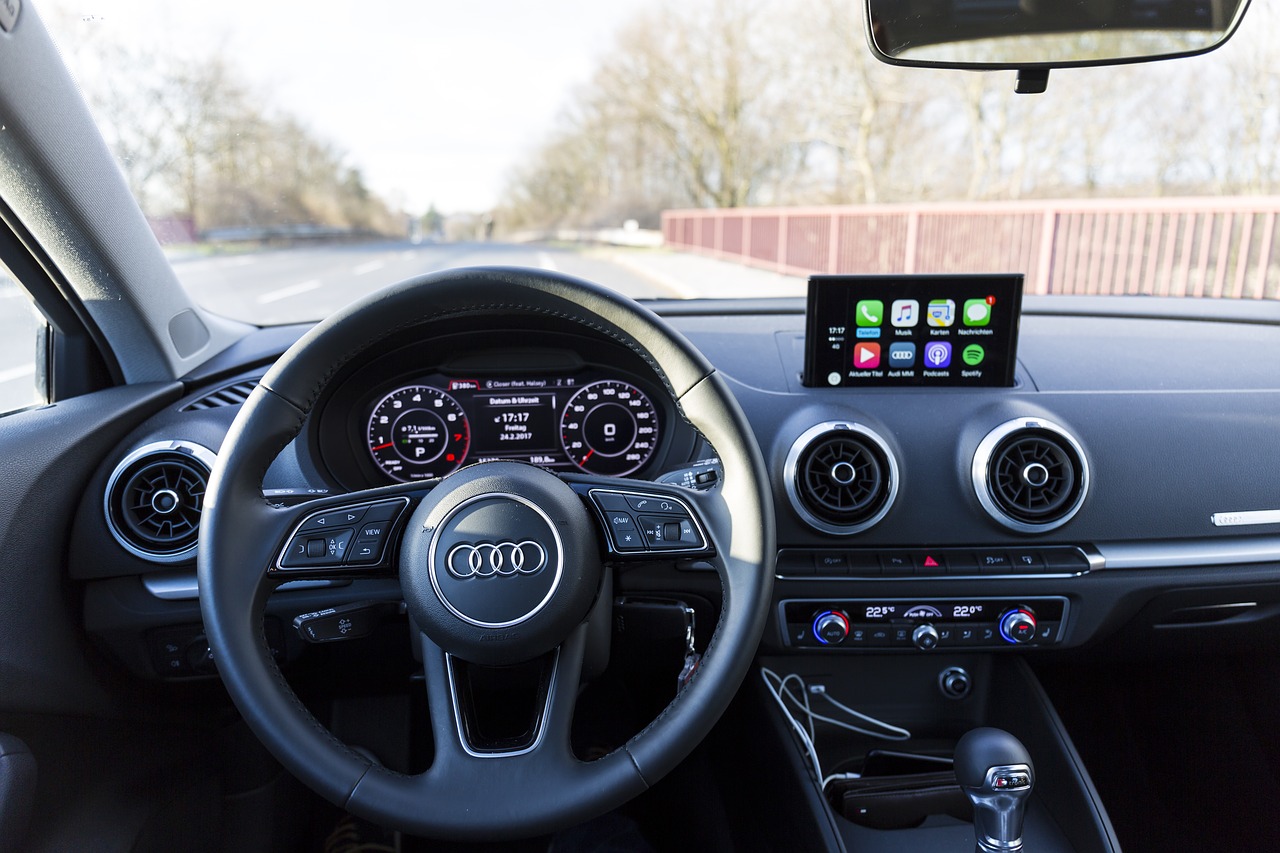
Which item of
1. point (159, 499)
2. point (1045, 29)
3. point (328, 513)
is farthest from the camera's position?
point (159, 499)

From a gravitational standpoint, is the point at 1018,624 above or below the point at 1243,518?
below

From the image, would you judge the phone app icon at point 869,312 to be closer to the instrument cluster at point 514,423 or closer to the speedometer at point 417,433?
the instrument cluster at point 514,423

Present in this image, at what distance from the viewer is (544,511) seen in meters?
1.37

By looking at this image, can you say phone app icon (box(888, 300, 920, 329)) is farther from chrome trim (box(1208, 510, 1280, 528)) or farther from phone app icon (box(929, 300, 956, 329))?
chrome trim (box(1208, 510, 1280, 528))

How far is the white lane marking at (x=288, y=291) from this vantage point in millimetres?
2590

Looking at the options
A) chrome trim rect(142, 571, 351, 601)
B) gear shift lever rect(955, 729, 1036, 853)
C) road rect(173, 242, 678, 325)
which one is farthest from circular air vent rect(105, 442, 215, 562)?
gear shift lever rect(955, 729, 1036, 853)

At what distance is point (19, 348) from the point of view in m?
1.98

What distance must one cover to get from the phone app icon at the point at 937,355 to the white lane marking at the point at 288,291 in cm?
180

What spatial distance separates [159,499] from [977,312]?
1809 mm

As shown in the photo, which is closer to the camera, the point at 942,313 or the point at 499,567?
the point at 499,567

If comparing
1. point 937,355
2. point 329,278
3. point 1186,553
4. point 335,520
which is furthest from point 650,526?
point 329,278

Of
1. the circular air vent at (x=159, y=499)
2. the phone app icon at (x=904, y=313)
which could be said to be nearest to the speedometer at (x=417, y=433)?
the circular air vent at (x=159, y=499)

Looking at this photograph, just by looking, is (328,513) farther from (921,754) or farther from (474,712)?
(921,754)

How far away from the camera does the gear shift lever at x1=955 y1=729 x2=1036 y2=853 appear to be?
171 centimetres
